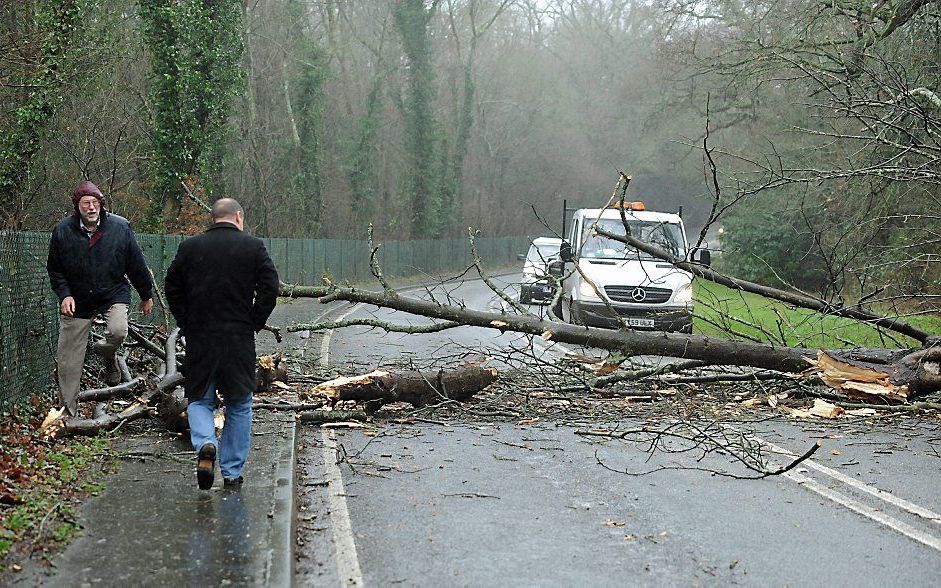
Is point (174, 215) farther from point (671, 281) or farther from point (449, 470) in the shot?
Answer: point (449, 470)

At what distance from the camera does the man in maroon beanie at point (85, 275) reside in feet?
28.3

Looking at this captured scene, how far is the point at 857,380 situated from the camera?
35.1ft

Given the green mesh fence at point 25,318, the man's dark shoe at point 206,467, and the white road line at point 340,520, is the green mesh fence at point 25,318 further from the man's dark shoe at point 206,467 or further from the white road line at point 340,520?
the man's dark shoe at point 206,467

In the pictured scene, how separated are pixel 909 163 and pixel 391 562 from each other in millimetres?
16020

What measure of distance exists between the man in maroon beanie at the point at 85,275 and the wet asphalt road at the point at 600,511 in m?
1.93

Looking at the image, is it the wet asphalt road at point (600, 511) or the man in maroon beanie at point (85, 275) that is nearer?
the wet asphalt road at point (600, 511)

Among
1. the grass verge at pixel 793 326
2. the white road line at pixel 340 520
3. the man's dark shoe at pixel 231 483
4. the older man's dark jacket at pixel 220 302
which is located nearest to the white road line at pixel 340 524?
the white road line at pixel 340 520

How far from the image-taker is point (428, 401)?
10.6 meters

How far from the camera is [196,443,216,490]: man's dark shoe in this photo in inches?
260

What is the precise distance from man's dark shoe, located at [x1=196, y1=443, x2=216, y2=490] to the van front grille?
1256cm

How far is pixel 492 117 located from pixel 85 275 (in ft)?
196

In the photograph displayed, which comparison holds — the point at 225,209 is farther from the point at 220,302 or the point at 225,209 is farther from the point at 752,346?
the point at 752,346

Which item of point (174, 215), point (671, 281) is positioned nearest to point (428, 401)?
point (671, 281)

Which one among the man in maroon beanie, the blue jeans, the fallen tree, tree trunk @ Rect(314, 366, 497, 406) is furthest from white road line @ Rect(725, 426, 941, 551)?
the man in maroon beanie
